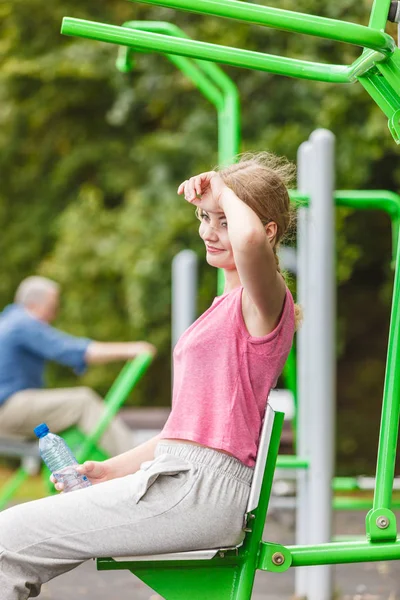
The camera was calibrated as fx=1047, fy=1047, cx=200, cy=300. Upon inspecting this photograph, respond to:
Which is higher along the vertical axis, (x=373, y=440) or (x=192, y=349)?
(x=192, y=349)

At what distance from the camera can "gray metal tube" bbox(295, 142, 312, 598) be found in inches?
145

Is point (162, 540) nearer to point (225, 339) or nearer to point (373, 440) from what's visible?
point (225, 339)

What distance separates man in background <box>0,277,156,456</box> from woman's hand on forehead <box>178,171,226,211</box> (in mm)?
3224

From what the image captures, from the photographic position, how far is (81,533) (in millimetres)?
2031

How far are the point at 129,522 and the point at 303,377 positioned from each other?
1.87m

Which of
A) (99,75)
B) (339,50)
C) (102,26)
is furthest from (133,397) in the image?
(102,26)

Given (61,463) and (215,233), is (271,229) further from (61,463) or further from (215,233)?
(61,463)

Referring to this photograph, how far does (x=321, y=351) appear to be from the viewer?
3646mm

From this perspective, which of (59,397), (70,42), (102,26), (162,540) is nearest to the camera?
(162,540)

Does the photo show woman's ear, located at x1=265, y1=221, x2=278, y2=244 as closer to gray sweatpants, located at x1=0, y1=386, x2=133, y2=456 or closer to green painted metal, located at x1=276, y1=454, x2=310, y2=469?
Answer: green painted metal, located at x1=276, y1=454, x2=310, y2=469

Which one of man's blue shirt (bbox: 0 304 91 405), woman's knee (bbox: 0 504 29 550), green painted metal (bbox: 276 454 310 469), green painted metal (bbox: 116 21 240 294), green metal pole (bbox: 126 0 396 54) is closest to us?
green metal pole (bbox: 126 0 396 54)

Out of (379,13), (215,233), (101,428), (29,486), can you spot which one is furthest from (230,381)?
(29,486)

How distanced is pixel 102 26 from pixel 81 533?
1157 millimetres

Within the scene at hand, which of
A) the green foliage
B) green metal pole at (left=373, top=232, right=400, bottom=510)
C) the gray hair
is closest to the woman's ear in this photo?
green metal pole at (left=373, top=232, right=400, bottom=510)
